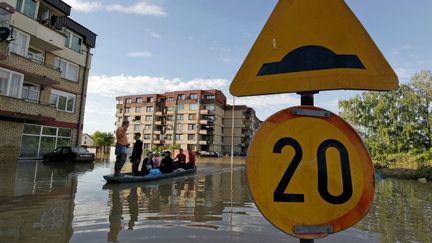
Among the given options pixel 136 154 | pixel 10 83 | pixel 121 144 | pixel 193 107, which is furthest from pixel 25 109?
pixel 193 107

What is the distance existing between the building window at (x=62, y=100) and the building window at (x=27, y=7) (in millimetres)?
6050

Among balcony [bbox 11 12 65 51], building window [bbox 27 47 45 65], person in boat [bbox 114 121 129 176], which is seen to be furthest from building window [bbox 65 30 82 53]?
person in boat [bbox 114 121 129 176]

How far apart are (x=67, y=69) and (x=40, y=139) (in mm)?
6717

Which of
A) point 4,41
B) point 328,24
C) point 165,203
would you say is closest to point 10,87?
Result: point 4,41

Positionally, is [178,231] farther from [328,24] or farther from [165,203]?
[328,24]

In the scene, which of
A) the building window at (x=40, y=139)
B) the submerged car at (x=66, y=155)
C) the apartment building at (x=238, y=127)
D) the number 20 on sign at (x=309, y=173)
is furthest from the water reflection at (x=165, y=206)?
the apartment building at (x=238, y=127)

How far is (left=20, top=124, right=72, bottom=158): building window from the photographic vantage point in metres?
23.8

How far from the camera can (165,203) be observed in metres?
8.91

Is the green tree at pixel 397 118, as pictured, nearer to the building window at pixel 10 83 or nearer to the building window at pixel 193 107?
the building window at pixel 10 83

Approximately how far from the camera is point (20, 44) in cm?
2253

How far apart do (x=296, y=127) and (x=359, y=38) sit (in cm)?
78

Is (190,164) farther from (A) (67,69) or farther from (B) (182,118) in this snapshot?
(B) (182,118)

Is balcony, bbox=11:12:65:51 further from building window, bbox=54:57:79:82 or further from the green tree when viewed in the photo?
the green tree

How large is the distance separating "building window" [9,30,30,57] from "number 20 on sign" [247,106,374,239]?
2447 cm
